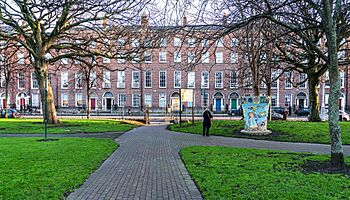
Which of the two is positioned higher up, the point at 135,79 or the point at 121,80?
the point at 135,79

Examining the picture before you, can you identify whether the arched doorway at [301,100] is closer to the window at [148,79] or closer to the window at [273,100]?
the window at [273,100]

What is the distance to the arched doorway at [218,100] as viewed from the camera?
6006 cm

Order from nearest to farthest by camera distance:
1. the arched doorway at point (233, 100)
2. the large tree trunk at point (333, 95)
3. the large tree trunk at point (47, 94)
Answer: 1. the large tree trunk at point (333, 95)
2. the large tree trunk at point (47, 94)
3. the arched doorway at point (233, 100)

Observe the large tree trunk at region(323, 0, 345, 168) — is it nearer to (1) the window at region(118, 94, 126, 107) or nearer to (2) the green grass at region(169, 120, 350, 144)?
(2) the green grass at region(169, 120, 350, 144)

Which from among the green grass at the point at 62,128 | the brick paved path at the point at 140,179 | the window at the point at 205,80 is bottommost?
the brick paved path at the point at 140,179

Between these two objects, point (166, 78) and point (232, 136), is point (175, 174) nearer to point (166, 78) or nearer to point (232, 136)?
point (232, 136)

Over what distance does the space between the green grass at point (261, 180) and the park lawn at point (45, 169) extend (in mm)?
2841

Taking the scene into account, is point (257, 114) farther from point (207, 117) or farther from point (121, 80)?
point (121, 80)

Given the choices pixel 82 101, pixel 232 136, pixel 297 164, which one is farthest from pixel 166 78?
pixel 297 164

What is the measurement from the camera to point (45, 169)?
325 inches

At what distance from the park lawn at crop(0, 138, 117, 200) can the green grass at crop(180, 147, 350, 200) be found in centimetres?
284

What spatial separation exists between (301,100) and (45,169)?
58.1 m

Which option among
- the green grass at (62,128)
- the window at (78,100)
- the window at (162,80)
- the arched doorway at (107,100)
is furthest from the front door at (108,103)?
the green grass at (62,128)

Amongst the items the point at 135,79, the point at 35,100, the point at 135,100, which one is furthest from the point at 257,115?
the point at 35,100
